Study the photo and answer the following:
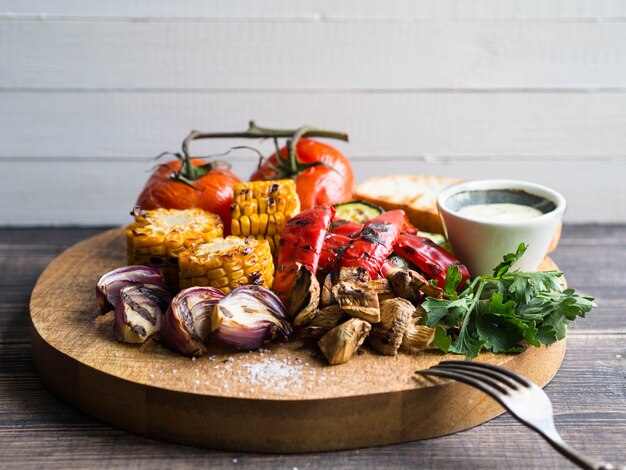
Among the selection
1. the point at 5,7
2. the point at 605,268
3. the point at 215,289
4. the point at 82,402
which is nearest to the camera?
the point at 82,402

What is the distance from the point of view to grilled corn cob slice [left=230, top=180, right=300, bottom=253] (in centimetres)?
212

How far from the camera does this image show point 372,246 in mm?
1962

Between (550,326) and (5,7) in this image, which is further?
(5,7)

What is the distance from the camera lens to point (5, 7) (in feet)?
10.3

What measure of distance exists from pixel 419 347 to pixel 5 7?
94.1 inches

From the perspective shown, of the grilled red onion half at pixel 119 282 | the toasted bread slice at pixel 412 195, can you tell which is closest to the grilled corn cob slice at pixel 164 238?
the grilled red onion half at pixel 119 282

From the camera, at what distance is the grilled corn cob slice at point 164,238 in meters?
2.04

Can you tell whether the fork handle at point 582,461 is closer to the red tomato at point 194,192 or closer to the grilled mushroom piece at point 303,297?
the grilled mushroom piece at point 303,297

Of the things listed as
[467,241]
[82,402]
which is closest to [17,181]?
[82,402]

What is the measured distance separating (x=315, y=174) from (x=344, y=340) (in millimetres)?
933

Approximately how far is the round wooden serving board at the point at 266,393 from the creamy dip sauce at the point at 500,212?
0.44m

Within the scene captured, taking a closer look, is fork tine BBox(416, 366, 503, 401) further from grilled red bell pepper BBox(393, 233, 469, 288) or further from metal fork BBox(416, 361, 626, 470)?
grilled red bell pepper BBox(393, 233, 469, 288)

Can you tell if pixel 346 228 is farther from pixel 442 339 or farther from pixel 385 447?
pixel 385 447

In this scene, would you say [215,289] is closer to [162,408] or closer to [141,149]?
[162,408]
